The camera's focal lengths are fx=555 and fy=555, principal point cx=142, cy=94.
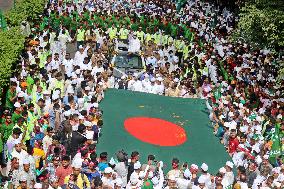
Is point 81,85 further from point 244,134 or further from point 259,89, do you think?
point 259,89

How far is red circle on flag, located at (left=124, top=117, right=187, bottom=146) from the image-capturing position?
565 inches

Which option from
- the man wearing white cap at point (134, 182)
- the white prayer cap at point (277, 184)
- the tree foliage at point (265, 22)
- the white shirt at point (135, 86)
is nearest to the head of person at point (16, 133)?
the man wearing white cap at point (134, 182)

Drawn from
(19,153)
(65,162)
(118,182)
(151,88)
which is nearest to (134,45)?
(151,88)

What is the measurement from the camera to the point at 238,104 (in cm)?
1598

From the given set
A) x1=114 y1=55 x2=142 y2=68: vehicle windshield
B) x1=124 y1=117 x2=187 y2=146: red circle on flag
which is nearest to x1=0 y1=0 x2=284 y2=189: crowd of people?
x1=114 y1=55 x2=142 y2=68: vehicle windshield

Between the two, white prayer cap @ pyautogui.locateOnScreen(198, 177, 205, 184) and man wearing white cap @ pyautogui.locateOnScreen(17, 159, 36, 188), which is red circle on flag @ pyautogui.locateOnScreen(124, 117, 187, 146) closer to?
white prayer cap @ pyautogui.locateOnScreen(198, 177, 205, 184)

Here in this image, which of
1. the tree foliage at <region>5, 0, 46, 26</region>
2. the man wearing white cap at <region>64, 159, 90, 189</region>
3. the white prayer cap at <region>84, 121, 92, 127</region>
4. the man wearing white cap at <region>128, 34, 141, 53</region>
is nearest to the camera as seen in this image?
the man wearing white cap at <region>64, 159, 90, 189</region>

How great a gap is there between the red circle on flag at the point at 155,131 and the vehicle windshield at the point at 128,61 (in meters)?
5.74

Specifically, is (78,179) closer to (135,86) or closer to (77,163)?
(77,163)

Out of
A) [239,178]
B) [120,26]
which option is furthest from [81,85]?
[120,26]

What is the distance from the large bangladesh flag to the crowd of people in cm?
33

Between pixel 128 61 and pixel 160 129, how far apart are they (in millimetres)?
6703

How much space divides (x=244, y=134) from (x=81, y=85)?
478cm

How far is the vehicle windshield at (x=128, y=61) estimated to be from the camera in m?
21.0
